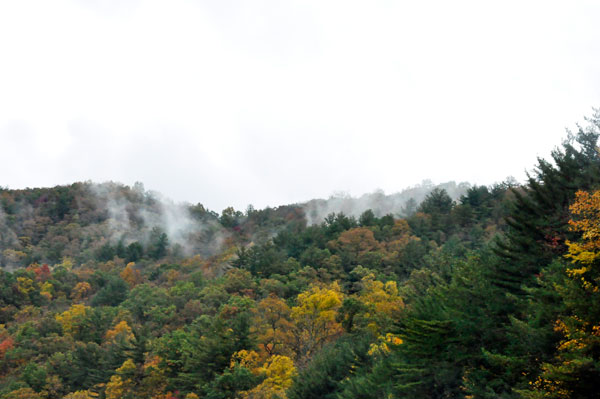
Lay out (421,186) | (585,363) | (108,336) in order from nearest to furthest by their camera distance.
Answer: (585,363) → (108,336) → (421,186)

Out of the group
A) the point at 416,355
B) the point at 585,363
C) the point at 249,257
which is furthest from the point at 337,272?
the point at 585,363

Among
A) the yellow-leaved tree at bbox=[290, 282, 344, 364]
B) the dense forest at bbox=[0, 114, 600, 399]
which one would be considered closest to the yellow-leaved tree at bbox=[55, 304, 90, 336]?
the dense forest at bbox=[0, 114, 600, 399]

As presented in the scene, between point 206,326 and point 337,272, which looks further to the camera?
point 337,272

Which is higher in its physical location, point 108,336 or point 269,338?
point 108,336

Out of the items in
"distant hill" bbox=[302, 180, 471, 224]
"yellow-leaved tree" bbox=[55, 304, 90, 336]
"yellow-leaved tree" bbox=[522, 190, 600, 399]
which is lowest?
"yellow-leaved tree" bbox=[522, 190, 600, 399]

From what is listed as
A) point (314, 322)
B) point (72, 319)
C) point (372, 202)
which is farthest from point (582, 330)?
point (372, 202)

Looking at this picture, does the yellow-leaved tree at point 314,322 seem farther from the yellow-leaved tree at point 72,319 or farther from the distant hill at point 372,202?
the distant hill at point 372,202

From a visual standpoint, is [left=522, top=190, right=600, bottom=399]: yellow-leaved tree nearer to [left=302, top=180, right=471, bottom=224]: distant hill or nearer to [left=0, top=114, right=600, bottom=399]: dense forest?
[left=0, top=114, right=600, bottom=399]: dense forest

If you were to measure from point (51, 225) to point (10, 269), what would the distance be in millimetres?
25711

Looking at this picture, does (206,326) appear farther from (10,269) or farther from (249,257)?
(10,269)

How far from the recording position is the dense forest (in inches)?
663

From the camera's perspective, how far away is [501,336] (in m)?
20.3

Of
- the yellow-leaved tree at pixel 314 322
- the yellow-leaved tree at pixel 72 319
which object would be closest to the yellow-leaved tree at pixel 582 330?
the yellow-leaved tree at pixel 314 322

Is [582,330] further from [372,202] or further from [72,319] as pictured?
[372,202]
